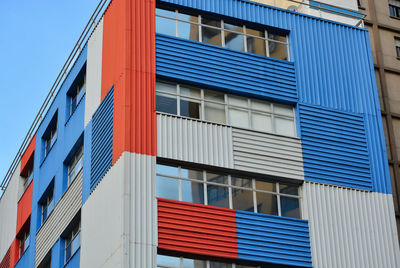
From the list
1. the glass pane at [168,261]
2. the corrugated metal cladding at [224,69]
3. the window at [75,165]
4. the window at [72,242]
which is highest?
the corrugated metal cladding at [224,69]

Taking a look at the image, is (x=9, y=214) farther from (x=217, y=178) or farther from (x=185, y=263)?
(x=185, y=263)

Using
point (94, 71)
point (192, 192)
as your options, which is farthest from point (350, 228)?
point (94, 71)

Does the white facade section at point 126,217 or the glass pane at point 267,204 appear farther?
the glass pane at point 267,204

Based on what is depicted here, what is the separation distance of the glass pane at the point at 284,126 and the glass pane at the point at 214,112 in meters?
2.52

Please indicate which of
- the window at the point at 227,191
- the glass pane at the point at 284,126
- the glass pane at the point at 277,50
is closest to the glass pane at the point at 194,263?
the window at the point at 227,191

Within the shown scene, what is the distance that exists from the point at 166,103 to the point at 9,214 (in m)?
20.7

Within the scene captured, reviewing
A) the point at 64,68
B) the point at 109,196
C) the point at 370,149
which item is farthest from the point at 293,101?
the point at 64,68

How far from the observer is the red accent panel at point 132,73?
31.9 meters

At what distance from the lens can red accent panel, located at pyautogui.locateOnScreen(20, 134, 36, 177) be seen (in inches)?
1855

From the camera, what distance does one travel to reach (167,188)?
31844 mm

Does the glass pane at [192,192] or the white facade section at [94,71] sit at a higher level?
the white facade section at [94,71]

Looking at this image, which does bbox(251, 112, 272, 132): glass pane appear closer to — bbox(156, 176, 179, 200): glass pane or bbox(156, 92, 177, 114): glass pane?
bbox(156, 92, 177, 114): glass pane

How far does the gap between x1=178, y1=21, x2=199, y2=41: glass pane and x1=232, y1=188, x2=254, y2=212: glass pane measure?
7.35 m

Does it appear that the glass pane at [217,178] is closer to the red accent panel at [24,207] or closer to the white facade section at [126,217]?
the white facade section at [126,217]
